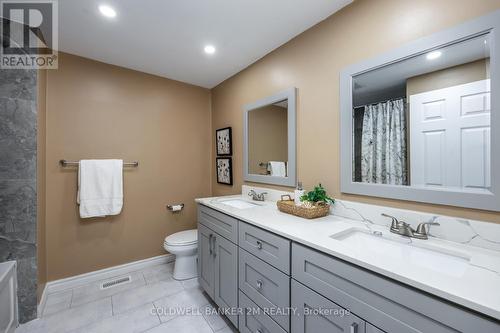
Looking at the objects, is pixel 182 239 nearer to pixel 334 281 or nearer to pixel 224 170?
pixel 224 170

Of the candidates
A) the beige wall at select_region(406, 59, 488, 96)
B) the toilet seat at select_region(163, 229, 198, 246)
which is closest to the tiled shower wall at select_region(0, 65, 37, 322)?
the toilet seat at select_region(163, 229, 198, 246)

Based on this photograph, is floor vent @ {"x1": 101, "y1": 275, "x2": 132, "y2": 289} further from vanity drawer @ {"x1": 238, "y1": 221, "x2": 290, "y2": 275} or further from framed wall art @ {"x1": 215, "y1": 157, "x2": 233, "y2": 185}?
vanity drawer @ {"x1": 238, "y1": 221, "x2": 290, "y2": 275}

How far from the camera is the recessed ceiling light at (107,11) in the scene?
4.77 feet

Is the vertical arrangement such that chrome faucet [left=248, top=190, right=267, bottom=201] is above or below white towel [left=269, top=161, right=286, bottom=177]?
below

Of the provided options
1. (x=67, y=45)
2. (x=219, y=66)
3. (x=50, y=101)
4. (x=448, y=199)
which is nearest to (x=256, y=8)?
(x=219, y=66)

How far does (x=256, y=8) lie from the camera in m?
1.48

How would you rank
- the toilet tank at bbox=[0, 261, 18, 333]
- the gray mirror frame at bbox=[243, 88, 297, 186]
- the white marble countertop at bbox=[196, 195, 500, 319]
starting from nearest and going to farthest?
the white marble countertop at bbox=[196, 195, 500, 319], the toilet tank at bbox=[0, 261, 18, 333], the gray mirror frame at bbox=[243, 88, 297, 186]

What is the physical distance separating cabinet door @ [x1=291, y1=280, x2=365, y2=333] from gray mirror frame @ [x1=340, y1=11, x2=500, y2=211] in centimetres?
70

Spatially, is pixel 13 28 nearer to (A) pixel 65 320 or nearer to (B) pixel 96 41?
(B) pixel 96 41

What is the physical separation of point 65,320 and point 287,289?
6.02 ft

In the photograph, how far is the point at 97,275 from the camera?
2211mm

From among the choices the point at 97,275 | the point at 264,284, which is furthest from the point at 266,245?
the point at 97,275

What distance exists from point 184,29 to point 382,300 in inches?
82.7

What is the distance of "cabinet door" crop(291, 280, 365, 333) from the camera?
0.84 meters
